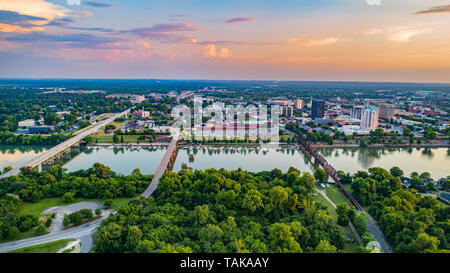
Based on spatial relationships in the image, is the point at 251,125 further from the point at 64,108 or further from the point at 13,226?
the point at 64,108

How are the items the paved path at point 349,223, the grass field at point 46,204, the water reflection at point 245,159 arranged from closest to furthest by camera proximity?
the paved path at point 349,223, the grass field at point 46,204, the water reflection at point 245,159

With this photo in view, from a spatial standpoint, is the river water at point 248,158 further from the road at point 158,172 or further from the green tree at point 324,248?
the green tree at point 324,248

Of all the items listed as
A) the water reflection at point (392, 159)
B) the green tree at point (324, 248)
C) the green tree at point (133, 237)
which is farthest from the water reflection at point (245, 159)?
the green tree at point (324, 248)

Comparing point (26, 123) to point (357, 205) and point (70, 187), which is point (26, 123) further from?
point (357, 205)

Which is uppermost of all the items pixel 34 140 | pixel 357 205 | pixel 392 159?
pixel 34 140

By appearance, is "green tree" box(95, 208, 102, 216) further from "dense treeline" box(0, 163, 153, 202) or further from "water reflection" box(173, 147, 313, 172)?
"water reflection" box(173, 147, 313, 172)

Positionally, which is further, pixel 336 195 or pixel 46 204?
pixel 336 195

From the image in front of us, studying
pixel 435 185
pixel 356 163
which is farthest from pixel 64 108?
pixel 435 185

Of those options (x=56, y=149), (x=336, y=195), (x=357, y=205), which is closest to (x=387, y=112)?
(x=336, y=195)
